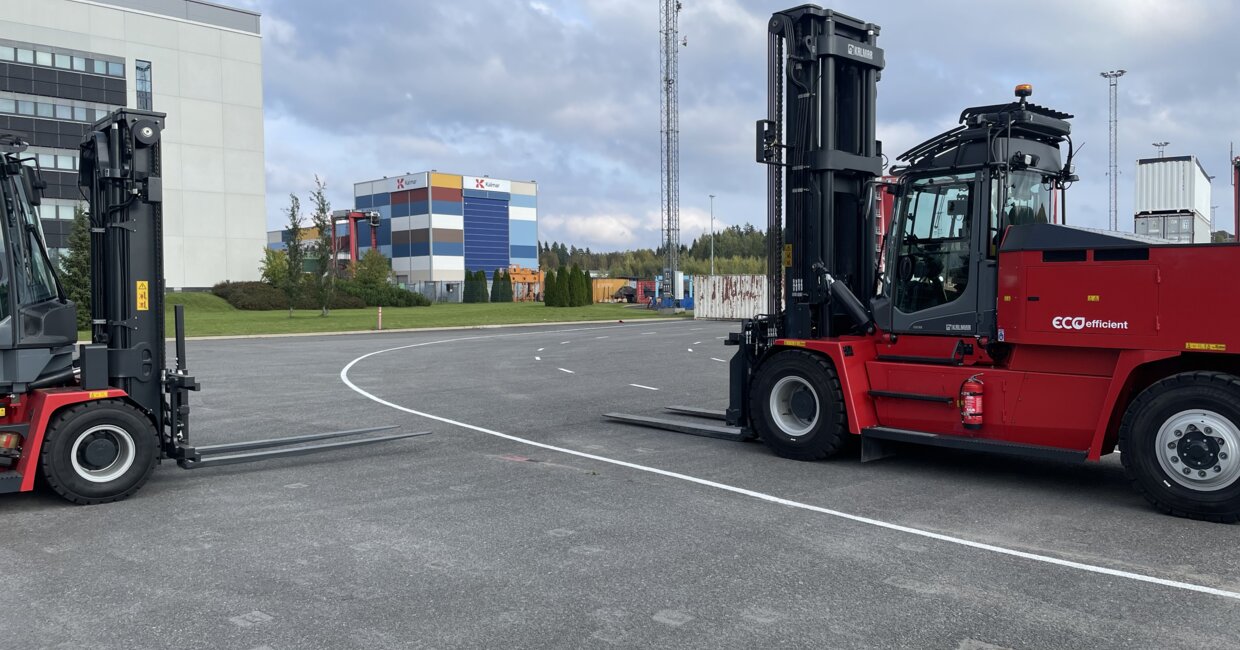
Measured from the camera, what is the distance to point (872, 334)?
9.72 meters

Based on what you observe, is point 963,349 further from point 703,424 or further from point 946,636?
point 946,636

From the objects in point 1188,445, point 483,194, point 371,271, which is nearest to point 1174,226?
point 1188,445

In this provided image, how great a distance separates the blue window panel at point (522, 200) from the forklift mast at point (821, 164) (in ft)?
347

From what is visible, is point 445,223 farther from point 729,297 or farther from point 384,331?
point 384,331

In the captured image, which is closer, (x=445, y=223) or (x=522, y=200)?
(x=445, y=223)

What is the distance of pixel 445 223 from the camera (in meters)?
107

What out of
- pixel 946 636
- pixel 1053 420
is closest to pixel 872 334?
pixel 1053 420

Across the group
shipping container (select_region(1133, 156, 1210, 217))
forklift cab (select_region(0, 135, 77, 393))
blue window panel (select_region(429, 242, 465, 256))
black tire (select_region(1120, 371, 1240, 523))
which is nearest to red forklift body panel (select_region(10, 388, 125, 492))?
forklift cab (select_region(0, 135, 77, 393))

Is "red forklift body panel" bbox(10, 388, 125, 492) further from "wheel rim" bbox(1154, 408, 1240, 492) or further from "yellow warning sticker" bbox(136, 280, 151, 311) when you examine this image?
"wheel rim" bbox(1154, 408, 1240, 492)

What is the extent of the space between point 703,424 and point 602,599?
21.4ft

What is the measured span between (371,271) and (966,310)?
234ft

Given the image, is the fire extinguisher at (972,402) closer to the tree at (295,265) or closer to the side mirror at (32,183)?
the side mirror at (32,183)

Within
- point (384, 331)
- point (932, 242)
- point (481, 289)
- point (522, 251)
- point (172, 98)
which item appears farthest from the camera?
point (522, 251)

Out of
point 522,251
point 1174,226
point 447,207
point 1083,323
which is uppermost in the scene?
point 447,207
